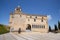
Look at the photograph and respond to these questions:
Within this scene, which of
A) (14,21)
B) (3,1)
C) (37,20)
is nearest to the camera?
(3,1)

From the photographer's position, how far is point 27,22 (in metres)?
25.6

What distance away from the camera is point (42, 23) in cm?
2642

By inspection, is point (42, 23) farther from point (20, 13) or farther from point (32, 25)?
point (20, 13)

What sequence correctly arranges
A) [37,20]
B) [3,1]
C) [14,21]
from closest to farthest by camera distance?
1. [3,1]
2. [14,21]
3. [37,20]

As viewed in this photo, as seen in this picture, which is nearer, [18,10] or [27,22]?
[27,22]

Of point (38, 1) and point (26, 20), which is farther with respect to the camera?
point (26, 20)

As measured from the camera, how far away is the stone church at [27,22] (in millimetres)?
24703

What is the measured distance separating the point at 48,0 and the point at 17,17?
43.0 ft

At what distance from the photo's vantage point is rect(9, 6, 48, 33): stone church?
24.7 meters

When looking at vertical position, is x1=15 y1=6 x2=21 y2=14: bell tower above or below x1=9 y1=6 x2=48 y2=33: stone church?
above

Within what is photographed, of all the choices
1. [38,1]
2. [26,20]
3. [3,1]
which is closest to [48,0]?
[38,1]

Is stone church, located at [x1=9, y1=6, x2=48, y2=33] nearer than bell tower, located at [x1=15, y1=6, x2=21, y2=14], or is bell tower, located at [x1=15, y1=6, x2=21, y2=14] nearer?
stone church, located at [x1=9, y1=6, x2=48, y2=33]

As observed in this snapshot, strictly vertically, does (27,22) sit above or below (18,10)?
below

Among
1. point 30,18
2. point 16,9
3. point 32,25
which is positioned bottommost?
point 32,25
